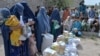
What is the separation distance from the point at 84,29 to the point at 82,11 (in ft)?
6.50

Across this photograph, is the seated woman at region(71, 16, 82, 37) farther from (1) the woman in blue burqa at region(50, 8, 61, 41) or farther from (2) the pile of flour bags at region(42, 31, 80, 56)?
(2) the pile of flour bags at region(42, 31, 80, 56)

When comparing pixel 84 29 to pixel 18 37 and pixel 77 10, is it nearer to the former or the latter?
pixel 77 10

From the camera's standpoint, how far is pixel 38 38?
8617 millimetres

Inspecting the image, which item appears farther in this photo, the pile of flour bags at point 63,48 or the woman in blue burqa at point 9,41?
the pile of flour bags at point 63,48

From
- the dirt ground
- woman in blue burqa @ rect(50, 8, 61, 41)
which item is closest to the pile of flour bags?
the dirt ground

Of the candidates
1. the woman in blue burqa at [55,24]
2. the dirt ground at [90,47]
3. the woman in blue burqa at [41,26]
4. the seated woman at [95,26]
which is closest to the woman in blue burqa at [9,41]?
the woman in blue burqa at [41,26]

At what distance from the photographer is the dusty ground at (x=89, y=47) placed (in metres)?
9.27

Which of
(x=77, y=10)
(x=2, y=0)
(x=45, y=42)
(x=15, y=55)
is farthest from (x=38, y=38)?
(x=77, y=10)

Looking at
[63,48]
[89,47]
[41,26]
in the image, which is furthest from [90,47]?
[63,48]

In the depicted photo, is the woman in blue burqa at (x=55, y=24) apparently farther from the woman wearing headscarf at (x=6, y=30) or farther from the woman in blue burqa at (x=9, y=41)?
the woman wearing headscarf at (x=6, y=30)

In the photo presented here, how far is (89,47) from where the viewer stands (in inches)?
412

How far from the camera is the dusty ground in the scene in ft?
30.4

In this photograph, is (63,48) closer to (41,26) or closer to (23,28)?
(23,28)

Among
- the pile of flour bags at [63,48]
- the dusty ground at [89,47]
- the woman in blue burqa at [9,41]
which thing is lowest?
the dusty ground at [89,47]
